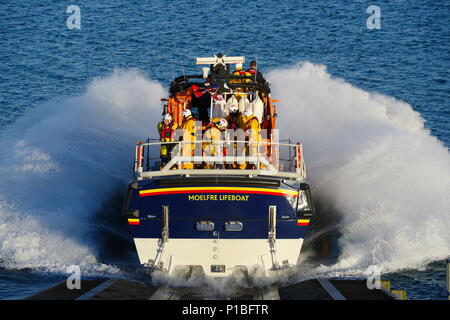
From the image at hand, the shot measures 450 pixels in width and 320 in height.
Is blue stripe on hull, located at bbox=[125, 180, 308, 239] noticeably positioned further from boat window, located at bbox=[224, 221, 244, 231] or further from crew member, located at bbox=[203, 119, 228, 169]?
crew member, located at bbox=[203, 119, 228, 169]

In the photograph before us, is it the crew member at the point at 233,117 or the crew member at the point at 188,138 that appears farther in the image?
the crew member at the point at 233,117

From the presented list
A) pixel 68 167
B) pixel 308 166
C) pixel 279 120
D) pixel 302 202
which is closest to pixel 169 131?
pixel 302 202

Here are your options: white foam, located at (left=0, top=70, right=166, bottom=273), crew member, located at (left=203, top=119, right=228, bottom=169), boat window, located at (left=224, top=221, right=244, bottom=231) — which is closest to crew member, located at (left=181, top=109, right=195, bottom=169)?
crew member, located at (left=203, top=119, right=228, bottom=169)

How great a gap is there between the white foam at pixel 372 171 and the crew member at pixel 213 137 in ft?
12.5

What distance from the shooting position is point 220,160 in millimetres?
15227

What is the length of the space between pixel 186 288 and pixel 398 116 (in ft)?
53.0

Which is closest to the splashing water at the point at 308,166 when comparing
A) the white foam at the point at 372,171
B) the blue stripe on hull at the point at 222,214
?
the white foam at the point at 372,171

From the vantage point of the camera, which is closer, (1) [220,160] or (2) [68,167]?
(1) [220,160]

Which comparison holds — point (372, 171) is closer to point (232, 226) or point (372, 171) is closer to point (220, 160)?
point (220, 160)

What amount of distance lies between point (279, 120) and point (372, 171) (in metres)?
5.75

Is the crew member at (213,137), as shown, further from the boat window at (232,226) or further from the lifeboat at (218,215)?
the boat window at (232,226)

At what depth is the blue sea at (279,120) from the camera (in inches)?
693
